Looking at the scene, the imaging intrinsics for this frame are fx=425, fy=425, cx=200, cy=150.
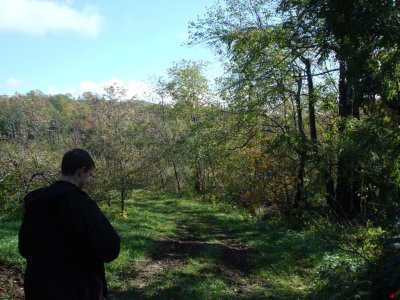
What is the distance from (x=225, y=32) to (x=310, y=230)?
31.3 feet

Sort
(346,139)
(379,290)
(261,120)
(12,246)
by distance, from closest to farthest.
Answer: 1. (379,290)
2. (12,246)
3. (346,139)
4. (261,120)

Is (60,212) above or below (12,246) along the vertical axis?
above

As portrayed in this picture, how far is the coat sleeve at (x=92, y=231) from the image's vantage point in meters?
3.57

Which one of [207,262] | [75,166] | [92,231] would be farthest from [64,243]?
[207,262]

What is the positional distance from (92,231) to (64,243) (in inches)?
11.1

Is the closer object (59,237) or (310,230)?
(59,237)

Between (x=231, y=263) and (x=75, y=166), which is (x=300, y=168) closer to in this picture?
(x=231, y=263)

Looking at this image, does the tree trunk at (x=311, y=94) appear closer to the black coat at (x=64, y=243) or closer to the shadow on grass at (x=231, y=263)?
the shadow on grass at (x=231, y=263)

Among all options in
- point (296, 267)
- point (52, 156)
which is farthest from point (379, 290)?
point (52, 156)

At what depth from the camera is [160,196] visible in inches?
1326

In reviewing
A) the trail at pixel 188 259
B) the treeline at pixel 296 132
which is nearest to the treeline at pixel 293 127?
the treeline at pixel 296 132

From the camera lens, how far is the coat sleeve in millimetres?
3568

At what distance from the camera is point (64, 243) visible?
143 inches

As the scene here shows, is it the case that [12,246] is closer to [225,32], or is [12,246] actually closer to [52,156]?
[52,156]
